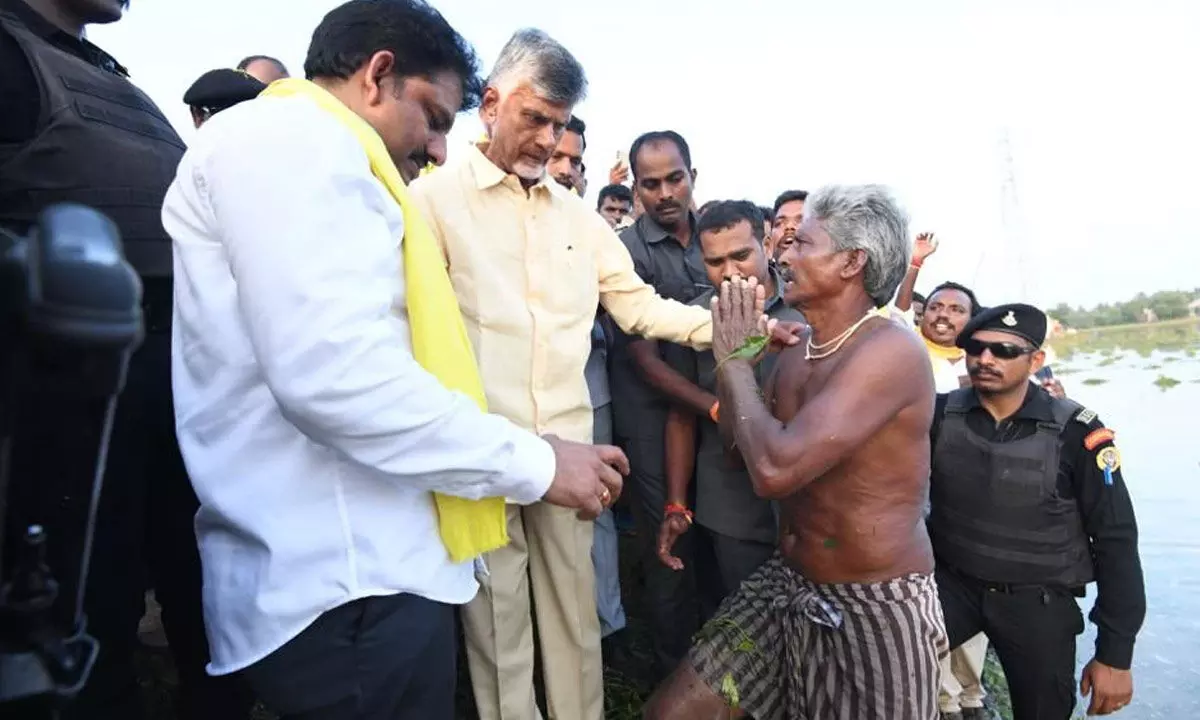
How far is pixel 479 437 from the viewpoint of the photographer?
1.62 m

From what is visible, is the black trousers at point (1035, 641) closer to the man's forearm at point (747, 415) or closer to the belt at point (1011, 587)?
the belt at point (1011, 587)

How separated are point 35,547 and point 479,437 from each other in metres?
0.84

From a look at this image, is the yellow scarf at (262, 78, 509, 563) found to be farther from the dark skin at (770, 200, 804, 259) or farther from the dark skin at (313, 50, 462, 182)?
the dark skin at (770, 200, 804, 259)

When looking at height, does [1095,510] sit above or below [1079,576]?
above

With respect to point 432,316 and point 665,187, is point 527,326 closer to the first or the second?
point 432,316

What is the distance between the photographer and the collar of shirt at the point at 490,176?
2.84 meters

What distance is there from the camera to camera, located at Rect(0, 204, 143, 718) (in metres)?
0.79

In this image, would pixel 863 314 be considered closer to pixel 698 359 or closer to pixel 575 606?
pixel 698 359

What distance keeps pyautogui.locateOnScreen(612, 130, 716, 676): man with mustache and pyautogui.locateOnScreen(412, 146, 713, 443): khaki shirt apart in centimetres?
→ 86

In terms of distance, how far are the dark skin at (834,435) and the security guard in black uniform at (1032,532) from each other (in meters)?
1.10

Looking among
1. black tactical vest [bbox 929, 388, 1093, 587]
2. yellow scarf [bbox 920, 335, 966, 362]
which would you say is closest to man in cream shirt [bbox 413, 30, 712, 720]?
black tactical vest [bbox 929, 388, 1093, 587]

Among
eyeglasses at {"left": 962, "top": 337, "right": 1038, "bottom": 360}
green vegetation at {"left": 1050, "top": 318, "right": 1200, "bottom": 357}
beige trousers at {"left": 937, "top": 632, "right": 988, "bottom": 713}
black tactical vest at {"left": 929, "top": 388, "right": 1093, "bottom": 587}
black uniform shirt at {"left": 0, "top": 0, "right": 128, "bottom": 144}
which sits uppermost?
black uniform shirt at {"left": 0, "top": 0, "right": 128, "bottom": 144}

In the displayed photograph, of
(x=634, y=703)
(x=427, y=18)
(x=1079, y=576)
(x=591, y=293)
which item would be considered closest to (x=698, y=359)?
(x=591, y=293)

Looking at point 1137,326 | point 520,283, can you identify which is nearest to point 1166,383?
point 1137,326
